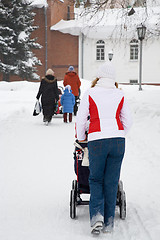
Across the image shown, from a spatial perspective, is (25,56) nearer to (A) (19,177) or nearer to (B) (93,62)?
(B) (93,62)

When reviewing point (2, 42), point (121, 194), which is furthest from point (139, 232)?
point (2, 42)

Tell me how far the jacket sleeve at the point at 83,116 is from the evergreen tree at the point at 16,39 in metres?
26.2

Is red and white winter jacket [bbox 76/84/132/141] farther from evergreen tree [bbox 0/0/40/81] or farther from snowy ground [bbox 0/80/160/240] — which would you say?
evergreen tree [bbox 0/0/40/81]

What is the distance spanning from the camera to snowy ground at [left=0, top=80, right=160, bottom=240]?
3650 mm

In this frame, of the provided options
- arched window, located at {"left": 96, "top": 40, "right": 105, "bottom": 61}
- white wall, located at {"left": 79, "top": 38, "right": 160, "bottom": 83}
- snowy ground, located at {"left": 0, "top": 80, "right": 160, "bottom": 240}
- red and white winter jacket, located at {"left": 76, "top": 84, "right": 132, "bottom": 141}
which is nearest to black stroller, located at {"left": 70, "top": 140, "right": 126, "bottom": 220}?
snowy ground, located at {"left": 0, "top": 80, "right": 160, "bottom": 240}

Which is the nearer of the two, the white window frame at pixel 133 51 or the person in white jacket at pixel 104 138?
the person in white jacket at pixel 104 138

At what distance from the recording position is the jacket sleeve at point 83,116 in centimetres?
350

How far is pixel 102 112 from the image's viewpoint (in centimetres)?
346

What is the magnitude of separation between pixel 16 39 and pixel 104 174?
27.9 m

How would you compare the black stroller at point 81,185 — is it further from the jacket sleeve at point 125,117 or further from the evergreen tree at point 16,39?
the evergreen tree at point 16,39

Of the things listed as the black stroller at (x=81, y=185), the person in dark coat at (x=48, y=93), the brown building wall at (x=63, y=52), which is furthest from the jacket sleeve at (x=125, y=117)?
the brown building wall at (x=63, y=52)

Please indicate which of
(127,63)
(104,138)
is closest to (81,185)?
(104,138)

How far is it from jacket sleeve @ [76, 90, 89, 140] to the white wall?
3153cm

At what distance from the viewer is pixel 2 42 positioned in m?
28.7
